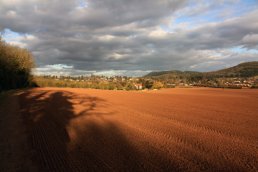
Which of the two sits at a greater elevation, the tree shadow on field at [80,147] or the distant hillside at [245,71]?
the distant hillside at [245,71]

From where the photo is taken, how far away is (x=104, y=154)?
7.16m

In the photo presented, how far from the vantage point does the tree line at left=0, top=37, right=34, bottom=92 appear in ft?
136

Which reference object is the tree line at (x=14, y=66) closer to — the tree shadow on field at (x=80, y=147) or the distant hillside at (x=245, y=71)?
the tree shadow on field at (x=80, y=147)

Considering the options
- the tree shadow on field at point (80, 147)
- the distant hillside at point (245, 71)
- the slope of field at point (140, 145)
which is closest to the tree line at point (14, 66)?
the tree shadow on field at point (80, 147)

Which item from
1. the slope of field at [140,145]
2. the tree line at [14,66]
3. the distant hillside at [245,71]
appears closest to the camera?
the slope of field at [140,145]

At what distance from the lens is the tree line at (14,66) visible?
41484mm

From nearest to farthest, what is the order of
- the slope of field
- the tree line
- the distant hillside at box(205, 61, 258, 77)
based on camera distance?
the slope of field, the tree line, the distant hillside at box(205, 61, 258, 77)

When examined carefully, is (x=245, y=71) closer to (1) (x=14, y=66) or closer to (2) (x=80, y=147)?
(1) (x=14, y=66)

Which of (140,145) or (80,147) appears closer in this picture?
(80,147)

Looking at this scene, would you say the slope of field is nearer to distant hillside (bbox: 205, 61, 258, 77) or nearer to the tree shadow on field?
the tree shadow on field

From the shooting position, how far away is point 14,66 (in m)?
47.4

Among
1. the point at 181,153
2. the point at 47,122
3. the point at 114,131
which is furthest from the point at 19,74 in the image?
the point at 181,153

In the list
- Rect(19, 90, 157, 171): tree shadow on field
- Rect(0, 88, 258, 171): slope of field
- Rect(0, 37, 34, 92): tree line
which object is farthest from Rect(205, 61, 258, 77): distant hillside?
Rect(19, 90, 157, 171): tree shadow on field

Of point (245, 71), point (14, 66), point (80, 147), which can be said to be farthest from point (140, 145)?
point (245, 71)
